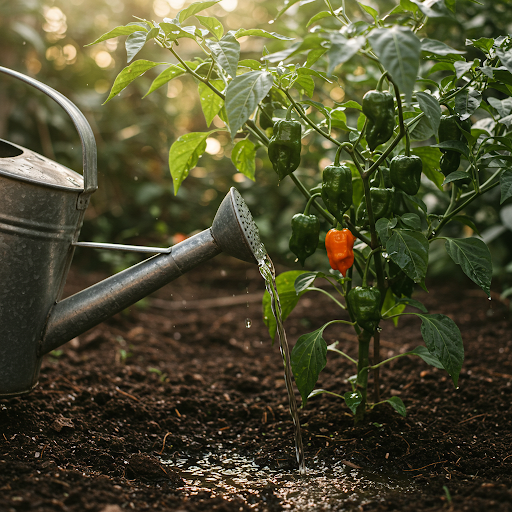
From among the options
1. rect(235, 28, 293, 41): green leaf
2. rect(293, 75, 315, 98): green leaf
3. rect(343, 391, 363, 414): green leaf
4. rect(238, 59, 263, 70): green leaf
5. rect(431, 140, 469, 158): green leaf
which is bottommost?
rect(343, 391, 363, 414): green leaf

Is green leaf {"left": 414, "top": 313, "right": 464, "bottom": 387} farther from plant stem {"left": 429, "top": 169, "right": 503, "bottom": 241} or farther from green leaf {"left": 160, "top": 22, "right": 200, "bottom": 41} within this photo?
green leaf {"left": 160, "top": 22, "right": 200, "bottom": 41}

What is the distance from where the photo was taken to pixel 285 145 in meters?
1.01

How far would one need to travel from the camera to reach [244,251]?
3.55 feet

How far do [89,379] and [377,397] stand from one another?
35.6 inches

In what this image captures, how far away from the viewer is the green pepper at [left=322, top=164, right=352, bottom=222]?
38.8 inches

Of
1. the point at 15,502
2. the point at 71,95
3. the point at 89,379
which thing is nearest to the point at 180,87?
the point at 71,95

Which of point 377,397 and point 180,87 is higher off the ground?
point 180,87

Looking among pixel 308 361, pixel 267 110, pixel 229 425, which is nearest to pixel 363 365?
pixel 308 361

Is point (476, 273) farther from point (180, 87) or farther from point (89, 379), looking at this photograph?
point (180, 87)

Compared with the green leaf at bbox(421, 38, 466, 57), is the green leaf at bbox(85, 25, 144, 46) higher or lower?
higher

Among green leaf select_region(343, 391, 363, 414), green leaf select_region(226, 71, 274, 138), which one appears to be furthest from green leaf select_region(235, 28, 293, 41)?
green leaf select_region(343, 391, 363, 414)

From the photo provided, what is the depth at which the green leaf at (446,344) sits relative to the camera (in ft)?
3.37

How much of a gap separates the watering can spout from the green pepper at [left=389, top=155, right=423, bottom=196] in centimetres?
33

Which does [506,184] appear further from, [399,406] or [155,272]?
[155,272]
